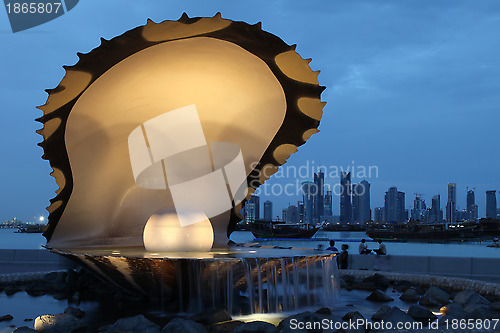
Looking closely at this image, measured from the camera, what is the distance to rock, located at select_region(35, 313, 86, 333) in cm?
661

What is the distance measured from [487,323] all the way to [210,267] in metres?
3.68

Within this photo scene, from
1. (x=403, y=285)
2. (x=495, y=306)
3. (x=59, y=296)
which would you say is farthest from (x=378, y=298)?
(x=59, y=296)

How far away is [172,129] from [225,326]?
541 cm

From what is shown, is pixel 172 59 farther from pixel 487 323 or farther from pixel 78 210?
pixel 487 323

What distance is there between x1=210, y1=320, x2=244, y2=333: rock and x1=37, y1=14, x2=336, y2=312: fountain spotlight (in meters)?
0.78

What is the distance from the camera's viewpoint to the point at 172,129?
11117 mm

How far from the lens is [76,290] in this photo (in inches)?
409

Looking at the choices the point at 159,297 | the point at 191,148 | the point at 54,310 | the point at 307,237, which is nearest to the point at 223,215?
the point at 191,148

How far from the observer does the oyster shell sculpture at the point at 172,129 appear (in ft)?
28.6

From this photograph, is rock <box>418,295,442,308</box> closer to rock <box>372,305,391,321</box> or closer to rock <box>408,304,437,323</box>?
rock <box>408,304,437,323</box>

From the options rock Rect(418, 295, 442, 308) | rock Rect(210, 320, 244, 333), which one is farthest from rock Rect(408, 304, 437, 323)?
rock Rect(210, 320, 244, 333)

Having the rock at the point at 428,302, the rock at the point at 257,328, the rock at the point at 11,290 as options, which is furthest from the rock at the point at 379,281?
the rock at the point at 11,290

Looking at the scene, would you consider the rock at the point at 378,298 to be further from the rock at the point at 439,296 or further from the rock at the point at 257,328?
the rock at the point at 257,328

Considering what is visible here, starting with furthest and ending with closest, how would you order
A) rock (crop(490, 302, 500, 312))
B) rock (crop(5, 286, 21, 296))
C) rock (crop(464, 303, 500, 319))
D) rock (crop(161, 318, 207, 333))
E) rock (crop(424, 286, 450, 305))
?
rock (crop(5, 286, 21, 296)), rock (crop(424, 286, 450, 305)), rock (crop(490, 302, 500, 312)), rock (crop(464, 303, 500, 319)), rock (crop(161, 318, 207, 333))
